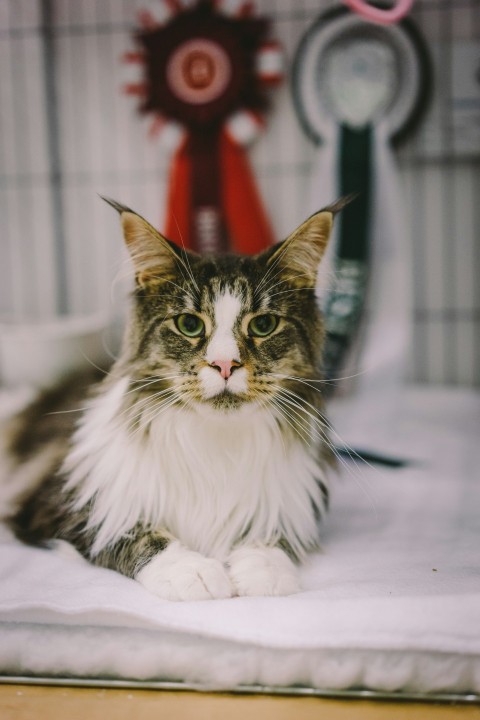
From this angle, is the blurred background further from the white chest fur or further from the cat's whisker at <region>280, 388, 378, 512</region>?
the white chest fur

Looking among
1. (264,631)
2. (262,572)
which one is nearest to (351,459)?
(262,572)

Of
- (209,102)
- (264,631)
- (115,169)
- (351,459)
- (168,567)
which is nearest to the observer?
(264,631)

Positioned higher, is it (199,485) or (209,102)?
(209,102)

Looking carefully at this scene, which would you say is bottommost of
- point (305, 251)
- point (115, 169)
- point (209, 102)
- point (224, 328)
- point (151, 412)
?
point (151, 412)

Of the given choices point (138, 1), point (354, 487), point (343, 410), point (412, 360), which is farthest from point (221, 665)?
point (138, 1)

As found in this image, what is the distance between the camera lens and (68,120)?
2615mm

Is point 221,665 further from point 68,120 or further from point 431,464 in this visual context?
point 68,120

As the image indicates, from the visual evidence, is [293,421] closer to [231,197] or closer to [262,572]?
[262,572]

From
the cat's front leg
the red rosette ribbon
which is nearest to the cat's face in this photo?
the cat's front leg

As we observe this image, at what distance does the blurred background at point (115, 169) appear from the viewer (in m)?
2.46

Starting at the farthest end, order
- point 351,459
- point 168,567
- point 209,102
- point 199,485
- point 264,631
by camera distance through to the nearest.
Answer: point 209,102 → point 351,459 → point 199,485 → point 168,567 → point 264,631

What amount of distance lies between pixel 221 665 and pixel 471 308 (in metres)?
1.89

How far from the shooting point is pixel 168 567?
1085 mm

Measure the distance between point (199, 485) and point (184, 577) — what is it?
0.57ft
